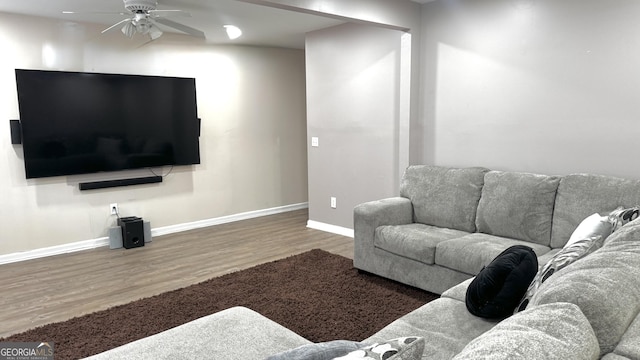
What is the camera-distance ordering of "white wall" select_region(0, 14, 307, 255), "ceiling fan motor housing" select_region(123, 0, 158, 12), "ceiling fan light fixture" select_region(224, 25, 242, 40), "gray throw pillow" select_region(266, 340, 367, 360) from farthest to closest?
"ceiling fan light fixture" select_region(224, 25, 242, 40) → "white wall" select_region(0, 14, 307, 255) → "ceiling fan motor housing" select_region(123, 0, 158, 12) → "gray throw pillow" select_region(266, 340, 367, 360)

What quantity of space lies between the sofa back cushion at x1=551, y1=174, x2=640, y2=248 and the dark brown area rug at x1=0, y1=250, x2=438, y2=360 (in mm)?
1029

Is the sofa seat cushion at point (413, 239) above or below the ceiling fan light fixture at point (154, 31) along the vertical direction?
below

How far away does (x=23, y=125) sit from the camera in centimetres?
443

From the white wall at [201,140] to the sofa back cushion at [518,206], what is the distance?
146 inches

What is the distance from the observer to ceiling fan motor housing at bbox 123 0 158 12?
137 inches

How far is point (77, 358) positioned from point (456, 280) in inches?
97.6

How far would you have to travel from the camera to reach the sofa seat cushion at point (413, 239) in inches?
132

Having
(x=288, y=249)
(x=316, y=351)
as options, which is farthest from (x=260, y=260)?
(x=316, y=351)

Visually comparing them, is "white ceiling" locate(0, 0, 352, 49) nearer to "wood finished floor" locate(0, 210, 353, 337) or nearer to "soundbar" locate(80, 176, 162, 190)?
"soundbar" locate(80, 176, 162, 190)

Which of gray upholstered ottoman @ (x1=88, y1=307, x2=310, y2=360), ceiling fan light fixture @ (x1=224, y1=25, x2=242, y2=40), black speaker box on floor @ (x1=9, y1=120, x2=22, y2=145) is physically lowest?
gray upholstered ottoman @ (x1=88, y1=307, x2=310, y2=360)

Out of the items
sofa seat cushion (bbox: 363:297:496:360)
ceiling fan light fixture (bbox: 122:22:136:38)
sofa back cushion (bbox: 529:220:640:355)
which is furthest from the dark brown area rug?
ceiling fan light fixture (bbox: 122:22:136:38)

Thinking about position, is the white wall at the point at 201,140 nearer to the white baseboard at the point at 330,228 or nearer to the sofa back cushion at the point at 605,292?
the white baseboard at the point at 330,228

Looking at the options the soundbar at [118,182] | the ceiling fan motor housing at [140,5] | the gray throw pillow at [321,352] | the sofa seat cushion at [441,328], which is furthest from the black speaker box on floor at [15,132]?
the gray throw pillow at [321,352]

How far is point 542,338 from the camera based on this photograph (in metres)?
0.99
